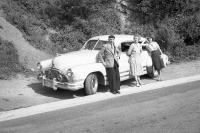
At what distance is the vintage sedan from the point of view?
9.68 meters

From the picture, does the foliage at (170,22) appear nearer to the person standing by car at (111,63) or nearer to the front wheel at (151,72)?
the front wheel at (151,72)

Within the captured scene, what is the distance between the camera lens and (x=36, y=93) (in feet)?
34.8

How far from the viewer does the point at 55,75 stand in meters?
10.2

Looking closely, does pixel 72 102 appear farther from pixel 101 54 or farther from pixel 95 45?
pixel 95 45

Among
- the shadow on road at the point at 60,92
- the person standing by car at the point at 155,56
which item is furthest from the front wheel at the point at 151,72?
the shadow on road at the point at 60,92

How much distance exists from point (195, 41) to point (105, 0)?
612cm

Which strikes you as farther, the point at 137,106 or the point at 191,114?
the point at 137,106

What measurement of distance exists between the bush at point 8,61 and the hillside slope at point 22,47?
0.43 metres

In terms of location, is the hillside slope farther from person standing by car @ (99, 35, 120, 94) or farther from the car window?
person standing by car @ (99, 35, 120, 94)

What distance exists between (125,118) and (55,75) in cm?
340

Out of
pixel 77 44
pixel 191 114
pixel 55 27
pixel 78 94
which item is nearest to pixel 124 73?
pixel 78 94

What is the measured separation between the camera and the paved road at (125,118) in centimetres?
681

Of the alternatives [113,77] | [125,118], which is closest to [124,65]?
[113,77]

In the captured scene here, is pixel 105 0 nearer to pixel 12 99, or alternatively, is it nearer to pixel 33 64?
pixel 33 64
